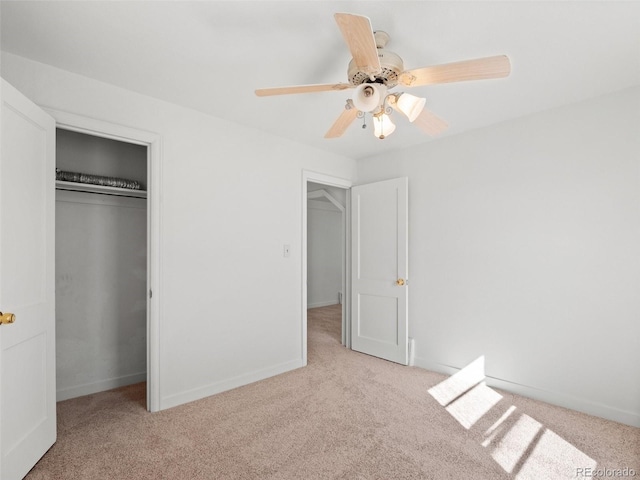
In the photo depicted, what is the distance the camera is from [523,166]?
2.79 m

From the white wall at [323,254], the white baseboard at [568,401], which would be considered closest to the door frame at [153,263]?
the white baseboard at [568,401]

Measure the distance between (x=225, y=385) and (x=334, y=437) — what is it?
1.16 meters

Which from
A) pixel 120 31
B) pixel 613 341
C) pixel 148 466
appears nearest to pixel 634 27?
pixel 613 341

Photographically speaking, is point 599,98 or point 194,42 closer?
point 194,42

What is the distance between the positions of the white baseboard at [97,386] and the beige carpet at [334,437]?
82 mm

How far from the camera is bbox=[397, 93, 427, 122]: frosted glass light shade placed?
1595 mm

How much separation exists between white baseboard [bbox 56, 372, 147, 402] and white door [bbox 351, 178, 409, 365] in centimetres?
232

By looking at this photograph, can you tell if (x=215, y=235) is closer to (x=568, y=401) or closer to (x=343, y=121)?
(x=343, y=121)

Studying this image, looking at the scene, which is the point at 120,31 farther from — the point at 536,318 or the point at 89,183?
the point at 536,318

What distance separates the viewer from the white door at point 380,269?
350 cm

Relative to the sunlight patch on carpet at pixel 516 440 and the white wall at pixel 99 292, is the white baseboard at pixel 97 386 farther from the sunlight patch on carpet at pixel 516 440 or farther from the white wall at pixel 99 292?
the sunlight patch on carpet at pixel 516 440

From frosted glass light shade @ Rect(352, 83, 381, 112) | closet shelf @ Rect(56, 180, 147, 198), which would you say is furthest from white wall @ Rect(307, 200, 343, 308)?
frosted glass light shade @ Rect(352, 83, 381, 112)

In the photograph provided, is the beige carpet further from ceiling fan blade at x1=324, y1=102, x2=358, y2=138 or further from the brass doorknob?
ceiling fan blade at x1=324, y1=102, x2=358, y2=138

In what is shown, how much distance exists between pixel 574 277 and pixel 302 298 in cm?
236
